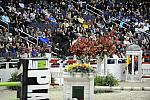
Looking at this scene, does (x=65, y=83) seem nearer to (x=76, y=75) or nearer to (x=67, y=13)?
(x=76, y=75)

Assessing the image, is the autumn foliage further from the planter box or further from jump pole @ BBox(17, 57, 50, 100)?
jump pole @ BBox(17, 57, 50, 100)

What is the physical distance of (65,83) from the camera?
11.8m

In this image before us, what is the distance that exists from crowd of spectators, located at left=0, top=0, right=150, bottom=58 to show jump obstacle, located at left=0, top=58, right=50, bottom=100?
11.6m

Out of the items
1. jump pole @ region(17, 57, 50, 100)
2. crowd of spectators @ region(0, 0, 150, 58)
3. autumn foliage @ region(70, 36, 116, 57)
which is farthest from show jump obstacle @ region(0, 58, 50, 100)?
crowd of spectators @ region(0, 0, 150, 58)

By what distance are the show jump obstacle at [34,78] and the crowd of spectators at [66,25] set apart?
11642 mm

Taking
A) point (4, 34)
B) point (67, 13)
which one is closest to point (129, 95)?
point (4, 34)

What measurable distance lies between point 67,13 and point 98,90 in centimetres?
1564

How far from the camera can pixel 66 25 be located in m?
28.7

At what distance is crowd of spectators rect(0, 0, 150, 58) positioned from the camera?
2506 cm

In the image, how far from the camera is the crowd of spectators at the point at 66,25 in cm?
2506

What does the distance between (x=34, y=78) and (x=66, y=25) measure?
18065 millimetres

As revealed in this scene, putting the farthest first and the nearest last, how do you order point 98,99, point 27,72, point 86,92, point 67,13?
point 67,13, point 98,99, point 86,92, point 27,72

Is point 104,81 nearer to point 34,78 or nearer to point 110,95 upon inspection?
point 110,95

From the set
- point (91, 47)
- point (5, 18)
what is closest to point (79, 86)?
point (91, 47)
